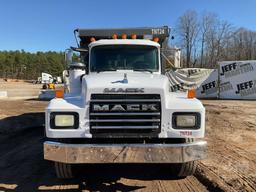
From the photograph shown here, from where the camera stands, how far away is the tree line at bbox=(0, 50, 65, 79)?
13362 cm

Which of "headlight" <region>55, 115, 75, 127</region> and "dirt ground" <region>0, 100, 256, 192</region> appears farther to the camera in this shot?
"dirt ground" <region>0, 100, 256, 192</region>

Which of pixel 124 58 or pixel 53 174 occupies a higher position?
pixel 124 58

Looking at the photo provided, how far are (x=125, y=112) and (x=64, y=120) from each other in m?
0.94

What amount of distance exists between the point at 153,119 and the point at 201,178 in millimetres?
1740

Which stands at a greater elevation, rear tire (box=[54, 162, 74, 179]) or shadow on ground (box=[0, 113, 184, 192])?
rear tire (box=[54, 162, 74, 179])

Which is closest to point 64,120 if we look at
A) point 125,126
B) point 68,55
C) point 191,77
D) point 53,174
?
point 125,126

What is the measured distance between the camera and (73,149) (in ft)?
19.1

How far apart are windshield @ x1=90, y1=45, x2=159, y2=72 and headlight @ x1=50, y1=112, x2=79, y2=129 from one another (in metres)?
1.85

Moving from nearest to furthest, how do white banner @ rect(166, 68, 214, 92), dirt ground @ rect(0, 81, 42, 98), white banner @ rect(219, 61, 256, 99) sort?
white banner @ rect(219, 61, 256, 99) < white banner @ rect(166, 68, 214, 92) < dirt ground @ rect(0, 81, 42, 98)

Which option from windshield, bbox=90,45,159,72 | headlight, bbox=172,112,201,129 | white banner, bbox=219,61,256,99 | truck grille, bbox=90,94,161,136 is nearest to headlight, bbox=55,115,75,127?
truck grille, bbox=90,94,161,136

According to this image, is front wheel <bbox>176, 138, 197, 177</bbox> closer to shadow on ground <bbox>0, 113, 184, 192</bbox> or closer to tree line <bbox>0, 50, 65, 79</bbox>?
shadow on ground <bbox>0, 113, 184, 192</bbox>

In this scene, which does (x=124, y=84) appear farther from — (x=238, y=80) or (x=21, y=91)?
(x=21, y=91)

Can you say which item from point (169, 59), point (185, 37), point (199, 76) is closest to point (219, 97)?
point (199, 76)

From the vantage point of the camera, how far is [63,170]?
6.58 m
